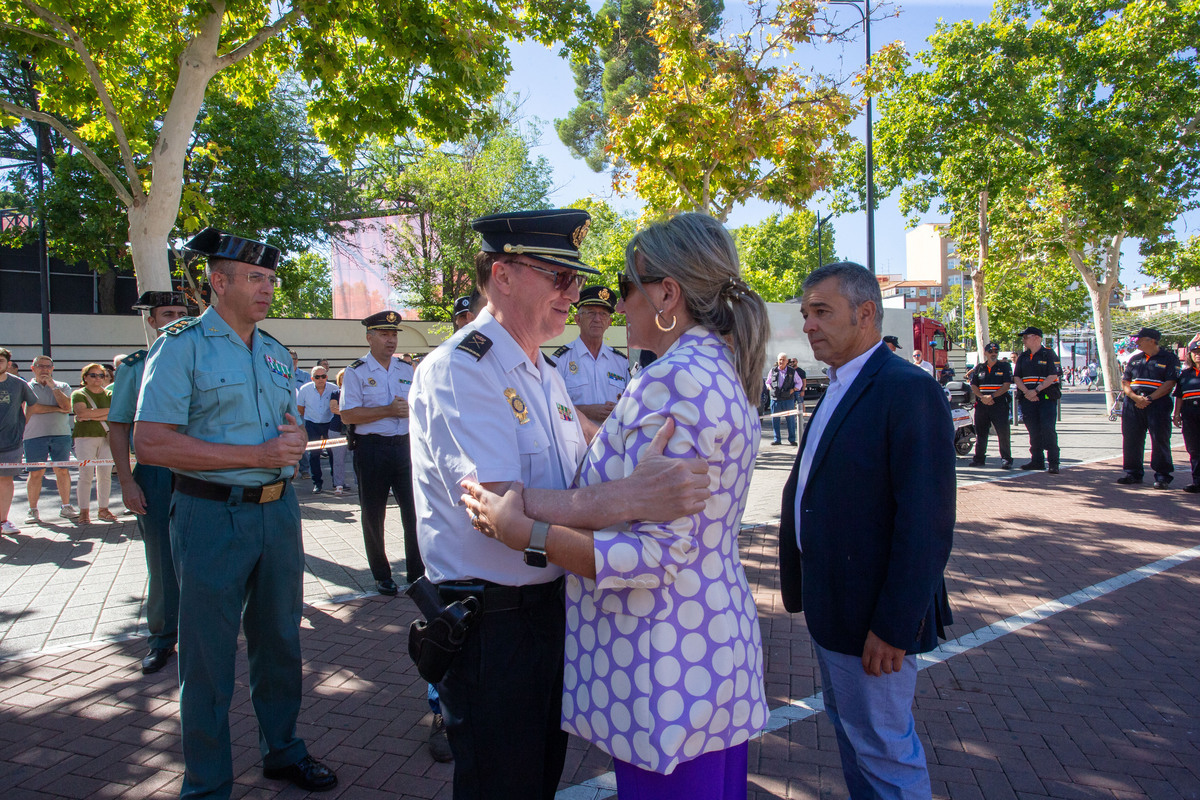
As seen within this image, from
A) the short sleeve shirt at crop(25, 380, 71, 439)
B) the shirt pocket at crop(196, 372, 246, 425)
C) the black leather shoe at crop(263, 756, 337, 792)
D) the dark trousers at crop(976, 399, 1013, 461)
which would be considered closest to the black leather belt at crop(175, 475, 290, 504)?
the shirt pocket at crop(196, 372, 246, 425)

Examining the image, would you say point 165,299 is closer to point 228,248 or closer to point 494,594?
point 228,248

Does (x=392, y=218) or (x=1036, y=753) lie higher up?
(x=392, y=218)

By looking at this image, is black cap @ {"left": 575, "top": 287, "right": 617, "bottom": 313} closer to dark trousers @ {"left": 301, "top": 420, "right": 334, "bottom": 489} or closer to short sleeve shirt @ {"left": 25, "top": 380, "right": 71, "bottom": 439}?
dark trousers @ {"left": 301, "top": 420, "right": 334, "bottom": 489}

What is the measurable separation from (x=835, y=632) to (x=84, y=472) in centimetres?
903

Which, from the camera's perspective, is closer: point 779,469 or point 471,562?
point 471,562

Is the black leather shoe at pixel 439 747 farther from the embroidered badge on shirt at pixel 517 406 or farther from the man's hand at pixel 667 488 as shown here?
the man's hand at pixel 667 488

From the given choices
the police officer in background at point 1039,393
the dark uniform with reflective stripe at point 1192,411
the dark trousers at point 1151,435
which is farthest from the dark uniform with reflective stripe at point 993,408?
the dark uniform with reflective stripe at point 1192,411

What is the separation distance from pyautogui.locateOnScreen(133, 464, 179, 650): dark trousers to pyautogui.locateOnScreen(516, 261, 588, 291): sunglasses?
3456mm

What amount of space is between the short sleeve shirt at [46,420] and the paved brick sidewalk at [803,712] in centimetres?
372

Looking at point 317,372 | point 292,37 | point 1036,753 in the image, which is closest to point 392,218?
point 317,372

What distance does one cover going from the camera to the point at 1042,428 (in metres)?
10.9

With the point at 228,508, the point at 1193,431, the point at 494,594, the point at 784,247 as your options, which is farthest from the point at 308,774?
the point at 784,247

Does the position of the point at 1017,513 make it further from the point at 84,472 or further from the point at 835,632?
the point at 84,472

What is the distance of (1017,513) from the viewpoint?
8.07 meters
